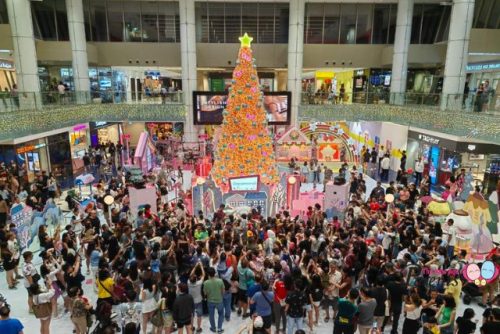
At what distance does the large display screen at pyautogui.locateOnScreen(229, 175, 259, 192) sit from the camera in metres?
13.0

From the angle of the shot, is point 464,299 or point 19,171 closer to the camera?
point 464,299

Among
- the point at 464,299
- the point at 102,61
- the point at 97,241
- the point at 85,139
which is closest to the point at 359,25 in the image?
the point at 102,61

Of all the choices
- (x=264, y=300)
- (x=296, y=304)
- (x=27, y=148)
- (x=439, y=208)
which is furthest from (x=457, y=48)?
(x=27, y=148)

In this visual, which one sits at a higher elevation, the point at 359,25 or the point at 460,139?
the point at 359,25

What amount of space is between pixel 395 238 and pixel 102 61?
2217cm

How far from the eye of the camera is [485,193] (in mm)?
16562

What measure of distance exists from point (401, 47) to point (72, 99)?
18487 millimetres

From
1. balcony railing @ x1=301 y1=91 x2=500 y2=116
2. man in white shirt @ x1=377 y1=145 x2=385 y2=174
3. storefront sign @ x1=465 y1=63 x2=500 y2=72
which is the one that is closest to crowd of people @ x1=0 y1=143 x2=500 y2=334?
balcony railing @ x1=301 y1=91 x2=500 y2=116

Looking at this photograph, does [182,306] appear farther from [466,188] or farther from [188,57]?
[188,57]

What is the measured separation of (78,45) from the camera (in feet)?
73.3

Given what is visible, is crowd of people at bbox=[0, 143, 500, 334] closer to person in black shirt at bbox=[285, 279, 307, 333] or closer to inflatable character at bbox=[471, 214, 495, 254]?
person in black shirt at bbox=[285, 279, 307, 333]

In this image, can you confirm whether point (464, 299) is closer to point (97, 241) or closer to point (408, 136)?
point (97, 241)

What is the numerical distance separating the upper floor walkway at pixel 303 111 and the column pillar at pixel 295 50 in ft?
1.58

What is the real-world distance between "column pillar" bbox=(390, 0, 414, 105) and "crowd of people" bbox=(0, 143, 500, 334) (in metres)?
13.9
